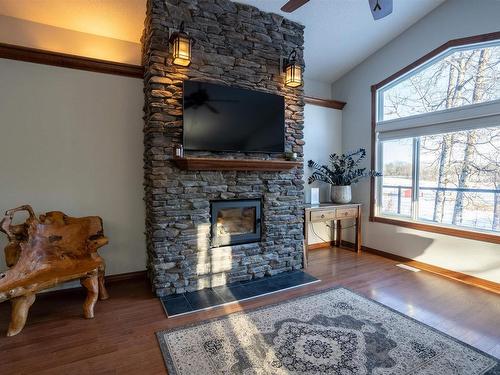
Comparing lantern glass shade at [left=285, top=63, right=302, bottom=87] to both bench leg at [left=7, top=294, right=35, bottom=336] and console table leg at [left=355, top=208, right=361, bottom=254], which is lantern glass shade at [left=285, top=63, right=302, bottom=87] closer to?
console table leg at [left=355, top=208, right=361, bottom=254]

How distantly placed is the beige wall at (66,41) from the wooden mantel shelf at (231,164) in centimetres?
165

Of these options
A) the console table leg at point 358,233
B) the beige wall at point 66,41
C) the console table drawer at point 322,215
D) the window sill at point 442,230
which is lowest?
the console table leg at point 358,233

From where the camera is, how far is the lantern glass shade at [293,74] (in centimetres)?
335

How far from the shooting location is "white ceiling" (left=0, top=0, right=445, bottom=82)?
2.91 m

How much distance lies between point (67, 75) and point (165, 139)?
1264 mm

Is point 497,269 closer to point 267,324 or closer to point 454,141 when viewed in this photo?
point 454,141

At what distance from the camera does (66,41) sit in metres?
3.15

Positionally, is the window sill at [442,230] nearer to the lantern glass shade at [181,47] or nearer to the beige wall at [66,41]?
the lantern glass shade at [181,47]

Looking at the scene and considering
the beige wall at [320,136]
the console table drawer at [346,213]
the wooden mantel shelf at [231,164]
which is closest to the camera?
the wooden mantel shelf at [231,164]

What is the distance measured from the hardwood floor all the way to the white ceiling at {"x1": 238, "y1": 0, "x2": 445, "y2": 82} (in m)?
3.15

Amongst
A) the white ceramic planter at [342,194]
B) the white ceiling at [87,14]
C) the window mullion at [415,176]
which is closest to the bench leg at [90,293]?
the white ceiling at [87,14]

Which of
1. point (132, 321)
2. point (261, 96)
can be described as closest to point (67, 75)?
point (261, 96)

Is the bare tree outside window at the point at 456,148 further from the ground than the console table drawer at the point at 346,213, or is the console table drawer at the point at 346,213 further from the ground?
the bare tree outside window at the point at 456,148

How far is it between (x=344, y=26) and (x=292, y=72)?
108cm
